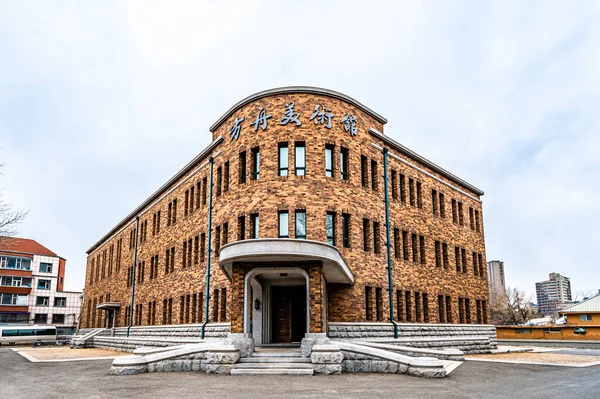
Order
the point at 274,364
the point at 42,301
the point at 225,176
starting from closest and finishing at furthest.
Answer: the point at 274,364, the point at 225,176, the point at 42,301

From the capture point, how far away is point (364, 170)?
76.2 ft

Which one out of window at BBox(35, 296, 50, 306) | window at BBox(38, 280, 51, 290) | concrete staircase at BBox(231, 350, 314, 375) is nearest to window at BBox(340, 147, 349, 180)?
concrete staircase at BBox(231, 350, 314, 375)

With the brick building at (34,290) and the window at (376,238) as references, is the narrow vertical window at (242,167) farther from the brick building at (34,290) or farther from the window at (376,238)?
the brick building at (34,290)

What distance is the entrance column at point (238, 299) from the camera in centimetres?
1684

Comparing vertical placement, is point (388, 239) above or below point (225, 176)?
below

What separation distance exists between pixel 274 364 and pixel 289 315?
542 centimetres

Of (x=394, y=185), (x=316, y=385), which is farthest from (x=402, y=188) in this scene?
(x=316, y=385)

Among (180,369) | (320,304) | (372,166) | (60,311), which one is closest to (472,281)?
(372,166)

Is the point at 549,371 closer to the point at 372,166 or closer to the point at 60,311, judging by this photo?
the point at 372,166

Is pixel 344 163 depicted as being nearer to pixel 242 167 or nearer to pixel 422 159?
A: pixel 242 167

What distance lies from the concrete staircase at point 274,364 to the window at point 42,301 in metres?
61.9

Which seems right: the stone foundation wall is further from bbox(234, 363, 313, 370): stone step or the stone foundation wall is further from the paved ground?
the paved ground

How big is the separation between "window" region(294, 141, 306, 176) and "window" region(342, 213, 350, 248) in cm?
263

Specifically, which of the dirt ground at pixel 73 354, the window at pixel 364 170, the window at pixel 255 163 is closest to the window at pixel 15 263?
the dirt ground at pixel 73 354
